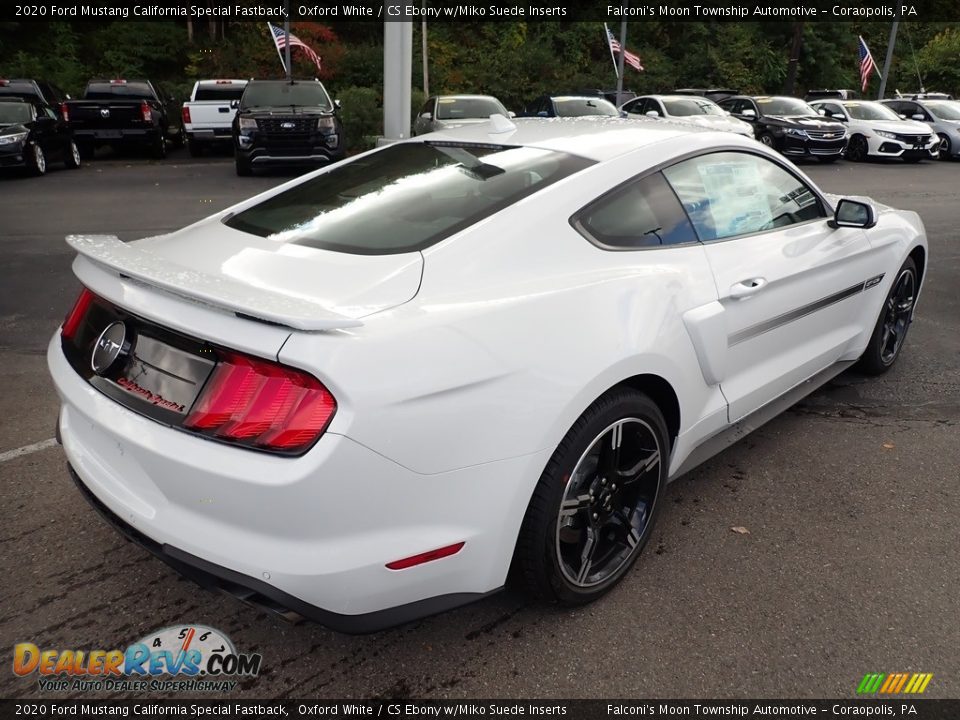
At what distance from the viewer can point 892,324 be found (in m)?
4.78

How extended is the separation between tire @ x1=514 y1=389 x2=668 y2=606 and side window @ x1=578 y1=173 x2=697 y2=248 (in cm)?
57

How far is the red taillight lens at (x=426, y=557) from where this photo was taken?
2115 millimetres

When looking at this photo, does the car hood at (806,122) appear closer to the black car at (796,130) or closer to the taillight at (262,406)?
A: the black car at (796,130)

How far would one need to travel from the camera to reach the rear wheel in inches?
539

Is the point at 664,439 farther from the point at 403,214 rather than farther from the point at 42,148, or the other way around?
the point at 42,148

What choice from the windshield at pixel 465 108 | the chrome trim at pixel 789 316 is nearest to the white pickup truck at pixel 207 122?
the windshield at pixel 465 108

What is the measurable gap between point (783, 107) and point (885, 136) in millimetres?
2509

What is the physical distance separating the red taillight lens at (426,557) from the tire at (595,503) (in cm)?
28

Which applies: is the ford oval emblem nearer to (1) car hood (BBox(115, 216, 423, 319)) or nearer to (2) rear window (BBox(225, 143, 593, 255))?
(1) car hood (BBox(115, 216, 423, 319))

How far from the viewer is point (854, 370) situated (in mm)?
4895

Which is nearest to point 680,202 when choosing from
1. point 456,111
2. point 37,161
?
point 456,111

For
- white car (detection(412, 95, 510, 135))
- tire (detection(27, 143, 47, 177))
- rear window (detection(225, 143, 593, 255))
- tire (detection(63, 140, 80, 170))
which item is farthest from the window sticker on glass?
tire (detection(63, 140, 80, 170))

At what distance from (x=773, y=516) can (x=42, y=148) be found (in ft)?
47.5

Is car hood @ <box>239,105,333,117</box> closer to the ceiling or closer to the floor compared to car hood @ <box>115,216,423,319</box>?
closer to the floor
